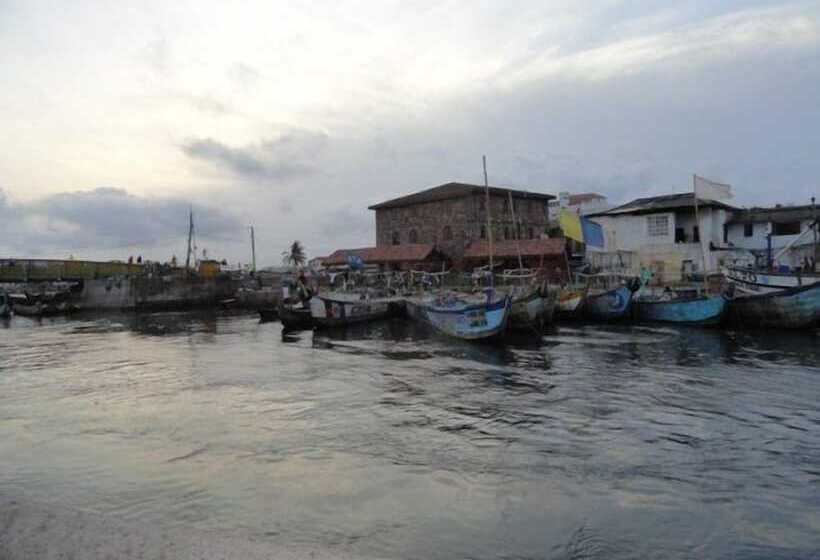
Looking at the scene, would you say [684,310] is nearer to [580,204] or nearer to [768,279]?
[768,279]

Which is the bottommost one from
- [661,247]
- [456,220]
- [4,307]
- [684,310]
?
[684,310]

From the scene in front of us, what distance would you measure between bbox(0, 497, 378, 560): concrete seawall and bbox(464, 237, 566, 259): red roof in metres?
34.5

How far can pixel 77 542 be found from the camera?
6.15 meters

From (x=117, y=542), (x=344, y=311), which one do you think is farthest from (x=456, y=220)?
(x=117, y=542)

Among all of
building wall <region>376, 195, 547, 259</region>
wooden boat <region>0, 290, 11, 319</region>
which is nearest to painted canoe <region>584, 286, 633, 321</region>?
building wall <region>376, 195, 547, 259</region>

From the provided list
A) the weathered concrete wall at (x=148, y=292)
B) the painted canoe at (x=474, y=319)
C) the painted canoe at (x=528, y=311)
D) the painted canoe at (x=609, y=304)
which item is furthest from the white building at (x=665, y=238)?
the weathered concrete wall at (x=148, y=292)

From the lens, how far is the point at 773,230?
130ft

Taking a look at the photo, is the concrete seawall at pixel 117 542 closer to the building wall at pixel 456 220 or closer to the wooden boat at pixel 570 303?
the wooden boat at pixel 570 303

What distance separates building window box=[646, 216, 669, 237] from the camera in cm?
3956

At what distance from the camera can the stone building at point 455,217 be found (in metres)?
48.5

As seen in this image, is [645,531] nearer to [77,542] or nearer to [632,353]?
[77,542]

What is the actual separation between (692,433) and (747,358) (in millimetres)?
9315

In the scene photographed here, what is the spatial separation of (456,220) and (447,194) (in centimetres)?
231

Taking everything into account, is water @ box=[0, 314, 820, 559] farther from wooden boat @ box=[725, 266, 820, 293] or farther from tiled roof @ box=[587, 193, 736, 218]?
tiled roof @ box=[587, 193, 736, 218]
